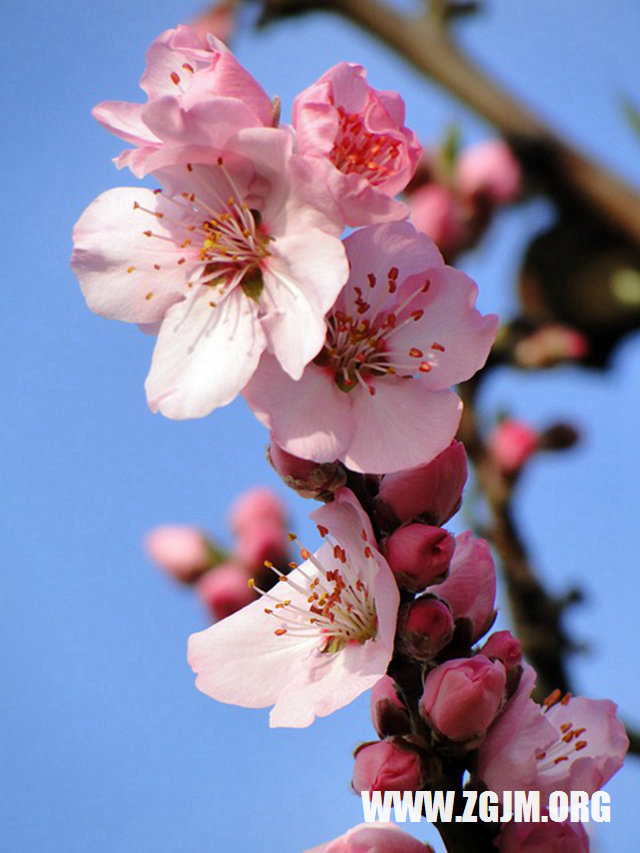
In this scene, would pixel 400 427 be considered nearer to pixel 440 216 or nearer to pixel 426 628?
pixel 426 628

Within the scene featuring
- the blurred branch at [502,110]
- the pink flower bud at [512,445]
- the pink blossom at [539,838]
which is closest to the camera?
the pink blossom at [539,838]

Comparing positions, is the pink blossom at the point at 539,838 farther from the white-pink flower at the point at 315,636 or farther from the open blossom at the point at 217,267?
the open blossom at the point at 217,267

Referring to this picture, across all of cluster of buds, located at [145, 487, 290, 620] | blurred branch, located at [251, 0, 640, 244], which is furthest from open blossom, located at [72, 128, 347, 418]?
blurred branch, located at [251, 0, 640, 244]

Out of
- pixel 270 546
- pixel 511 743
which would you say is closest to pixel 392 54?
pixel 270 546

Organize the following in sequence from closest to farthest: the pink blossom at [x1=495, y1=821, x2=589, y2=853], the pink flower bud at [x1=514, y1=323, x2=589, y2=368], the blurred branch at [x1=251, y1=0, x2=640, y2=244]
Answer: the pink blossom at [x1=495, y1=821, x2=589, y2=853] → the pink flower bud at [x1=514, y1=323, x2=589, y2=368] → the blurred branch at [x1=251, y1=0, x2=640, y2=244]

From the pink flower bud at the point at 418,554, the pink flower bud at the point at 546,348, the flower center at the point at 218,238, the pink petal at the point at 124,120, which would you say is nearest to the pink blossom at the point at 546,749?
the pink flower bud at the point at 418,554

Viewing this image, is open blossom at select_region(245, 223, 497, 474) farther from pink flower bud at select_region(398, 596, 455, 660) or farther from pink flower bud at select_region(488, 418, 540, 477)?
pink flower bud at select_region(488, 418, 540, 477)

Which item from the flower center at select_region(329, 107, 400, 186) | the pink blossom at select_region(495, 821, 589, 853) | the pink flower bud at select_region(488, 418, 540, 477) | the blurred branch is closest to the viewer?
the pink blossom at select_region(495, 821, 589, 853)
